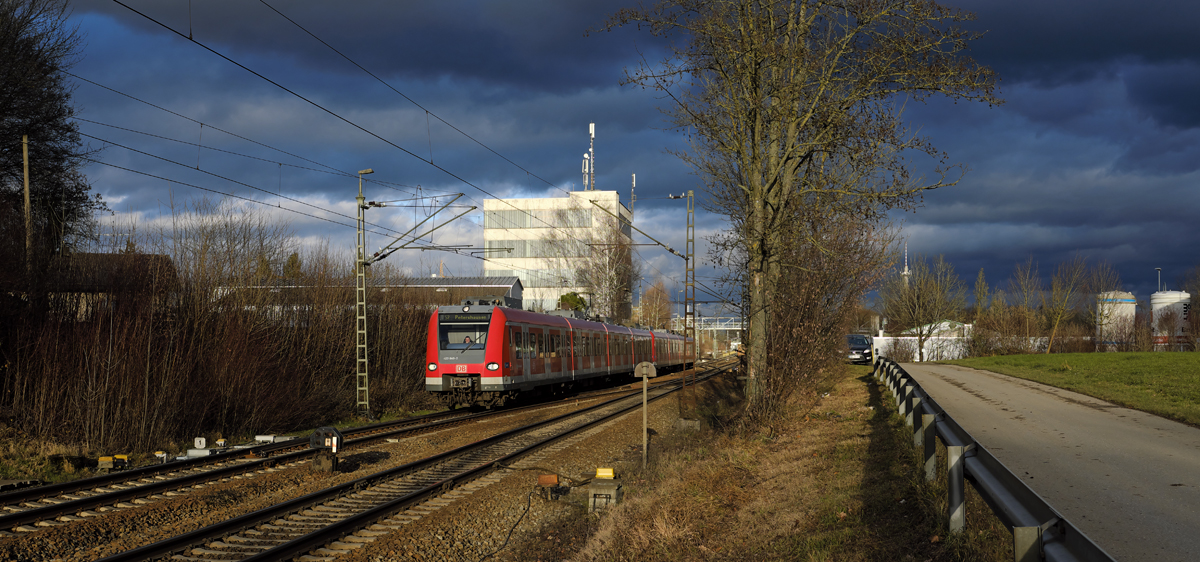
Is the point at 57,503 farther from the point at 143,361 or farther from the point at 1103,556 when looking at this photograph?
the point at 1103,556

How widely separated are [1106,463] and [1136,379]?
497 inches

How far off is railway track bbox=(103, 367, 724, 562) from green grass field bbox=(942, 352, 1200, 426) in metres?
10.4

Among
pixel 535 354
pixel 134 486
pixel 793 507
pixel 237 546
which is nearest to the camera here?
pixel 237 546

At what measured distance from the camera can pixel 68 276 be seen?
1638 centimetres

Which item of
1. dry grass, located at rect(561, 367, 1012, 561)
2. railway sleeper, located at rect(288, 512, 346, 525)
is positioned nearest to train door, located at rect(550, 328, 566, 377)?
dry grass, located at rect(561, 367, 1012, 561)

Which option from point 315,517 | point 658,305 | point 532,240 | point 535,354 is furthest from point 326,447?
point 658,305

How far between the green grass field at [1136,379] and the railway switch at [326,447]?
12.2 meters

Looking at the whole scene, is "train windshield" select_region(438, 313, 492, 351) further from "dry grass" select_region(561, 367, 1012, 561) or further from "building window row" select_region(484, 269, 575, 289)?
"building window row" select_region(484, 269, 575, 289)

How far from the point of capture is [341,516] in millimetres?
8836

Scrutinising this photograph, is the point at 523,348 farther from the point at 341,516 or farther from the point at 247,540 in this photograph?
the point at 247,540

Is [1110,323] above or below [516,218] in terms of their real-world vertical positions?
below

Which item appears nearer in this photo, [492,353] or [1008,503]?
[1008,503]

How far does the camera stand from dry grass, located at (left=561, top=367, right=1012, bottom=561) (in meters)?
5.92

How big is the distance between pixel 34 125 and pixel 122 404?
42.9 feet
